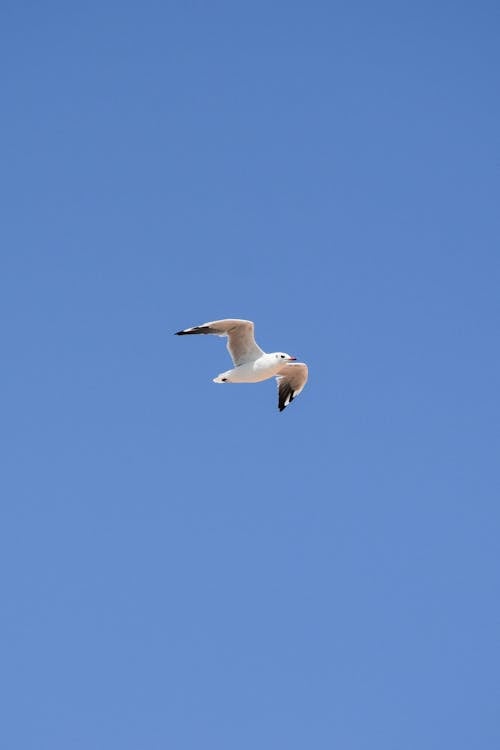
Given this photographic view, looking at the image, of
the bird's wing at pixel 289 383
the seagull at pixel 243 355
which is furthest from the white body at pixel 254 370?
the bird's wing at pixel 289 383

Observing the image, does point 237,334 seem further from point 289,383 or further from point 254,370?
point 289,383

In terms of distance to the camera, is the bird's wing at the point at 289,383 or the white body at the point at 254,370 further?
the bird's wing at the point at 289,383

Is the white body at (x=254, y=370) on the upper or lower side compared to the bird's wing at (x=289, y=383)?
lower

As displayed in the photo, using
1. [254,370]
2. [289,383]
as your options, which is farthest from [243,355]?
[289,383]

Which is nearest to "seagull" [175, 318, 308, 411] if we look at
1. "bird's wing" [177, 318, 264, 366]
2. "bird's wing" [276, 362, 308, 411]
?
"bird's wing" [177, 318, 264, 366]

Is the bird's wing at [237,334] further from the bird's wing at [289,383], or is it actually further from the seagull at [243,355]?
the bird's wing at [289,383]

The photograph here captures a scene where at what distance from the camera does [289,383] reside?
25844 mm

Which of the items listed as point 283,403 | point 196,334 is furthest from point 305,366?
point 196,334

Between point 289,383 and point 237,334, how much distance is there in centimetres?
251

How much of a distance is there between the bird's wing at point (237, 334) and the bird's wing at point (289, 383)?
163cm

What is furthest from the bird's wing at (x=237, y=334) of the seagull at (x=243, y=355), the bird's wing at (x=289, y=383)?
the bird's wing at (x=289, y=383)

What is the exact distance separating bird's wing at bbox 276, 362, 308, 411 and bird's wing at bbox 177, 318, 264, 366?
64.3 inches

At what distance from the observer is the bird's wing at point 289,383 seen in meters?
25.5

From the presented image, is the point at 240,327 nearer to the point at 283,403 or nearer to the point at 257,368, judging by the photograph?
the point at 257,368
